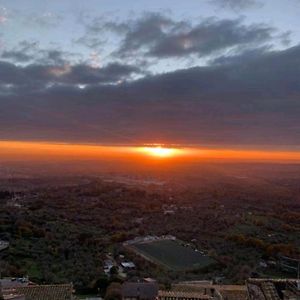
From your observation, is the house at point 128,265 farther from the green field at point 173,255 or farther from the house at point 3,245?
the house at point 3,245

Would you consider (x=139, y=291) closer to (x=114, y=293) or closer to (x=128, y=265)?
(x=114, y=293)

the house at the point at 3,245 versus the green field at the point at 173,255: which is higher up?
the house at the point at 3,245

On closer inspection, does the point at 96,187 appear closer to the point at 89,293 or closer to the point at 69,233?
the point at 69,233

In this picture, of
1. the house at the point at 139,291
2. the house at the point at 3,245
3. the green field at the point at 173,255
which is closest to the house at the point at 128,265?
the green field at the point at 173,255

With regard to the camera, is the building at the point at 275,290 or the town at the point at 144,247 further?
the town at the point at 144,247

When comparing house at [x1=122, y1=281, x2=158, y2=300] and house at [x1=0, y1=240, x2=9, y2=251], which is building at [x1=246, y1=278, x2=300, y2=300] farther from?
house at [x1=0, y1=240, x2=9, y2=251]

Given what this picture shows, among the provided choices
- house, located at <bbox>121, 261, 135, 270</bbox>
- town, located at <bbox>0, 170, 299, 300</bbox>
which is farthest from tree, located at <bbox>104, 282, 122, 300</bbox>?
house, located at <bbox>121, 261, 135, 270</bbox>
